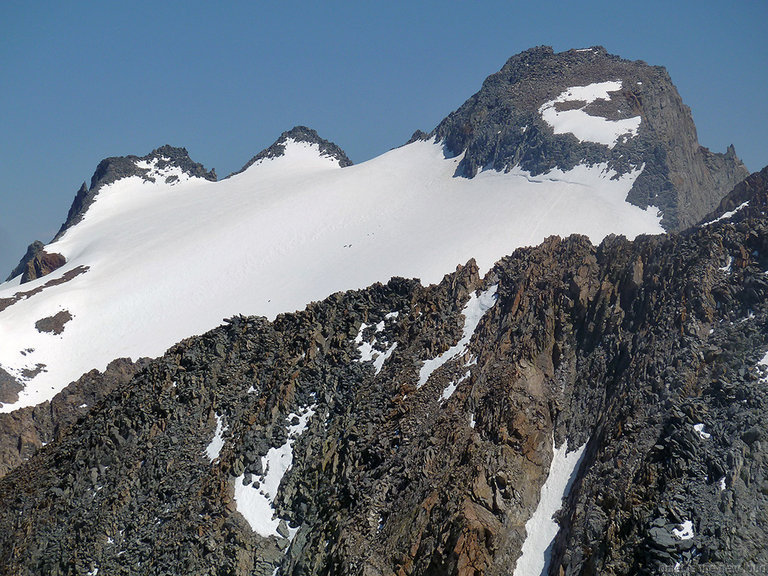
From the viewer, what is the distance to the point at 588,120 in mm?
83312

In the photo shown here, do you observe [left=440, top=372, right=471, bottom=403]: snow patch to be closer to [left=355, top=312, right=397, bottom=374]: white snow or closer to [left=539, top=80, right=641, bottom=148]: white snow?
[left=355, top=312, right=397, bottom=374]: white snow

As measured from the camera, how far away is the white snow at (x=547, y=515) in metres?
28.0

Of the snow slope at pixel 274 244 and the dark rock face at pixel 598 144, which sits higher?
the dark rock face at pixel 598 144

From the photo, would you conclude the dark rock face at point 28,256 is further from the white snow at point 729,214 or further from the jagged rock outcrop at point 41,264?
the white snow at point 729,214

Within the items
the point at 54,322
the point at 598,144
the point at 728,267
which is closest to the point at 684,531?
the point at 728,267

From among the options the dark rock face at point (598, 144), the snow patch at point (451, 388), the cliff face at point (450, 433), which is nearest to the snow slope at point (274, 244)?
the dark rock face at point (598, 144)

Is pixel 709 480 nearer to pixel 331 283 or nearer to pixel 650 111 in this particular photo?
pixel 331 283

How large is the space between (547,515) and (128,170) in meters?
93.2

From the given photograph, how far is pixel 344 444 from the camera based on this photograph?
119ft

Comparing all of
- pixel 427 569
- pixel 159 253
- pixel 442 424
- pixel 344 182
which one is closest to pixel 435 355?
pixel 442 424

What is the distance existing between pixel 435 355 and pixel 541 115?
54.3 meters

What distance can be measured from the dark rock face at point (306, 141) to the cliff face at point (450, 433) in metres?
70.8

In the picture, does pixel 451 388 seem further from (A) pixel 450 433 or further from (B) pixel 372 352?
(B) pixel 372 352

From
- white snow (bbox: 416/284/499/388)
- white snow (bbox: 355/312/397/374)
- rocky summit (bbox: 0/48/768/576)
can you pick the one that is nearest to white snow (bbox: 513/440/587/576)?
rocky summit (bbox: 0/48/768/576)
